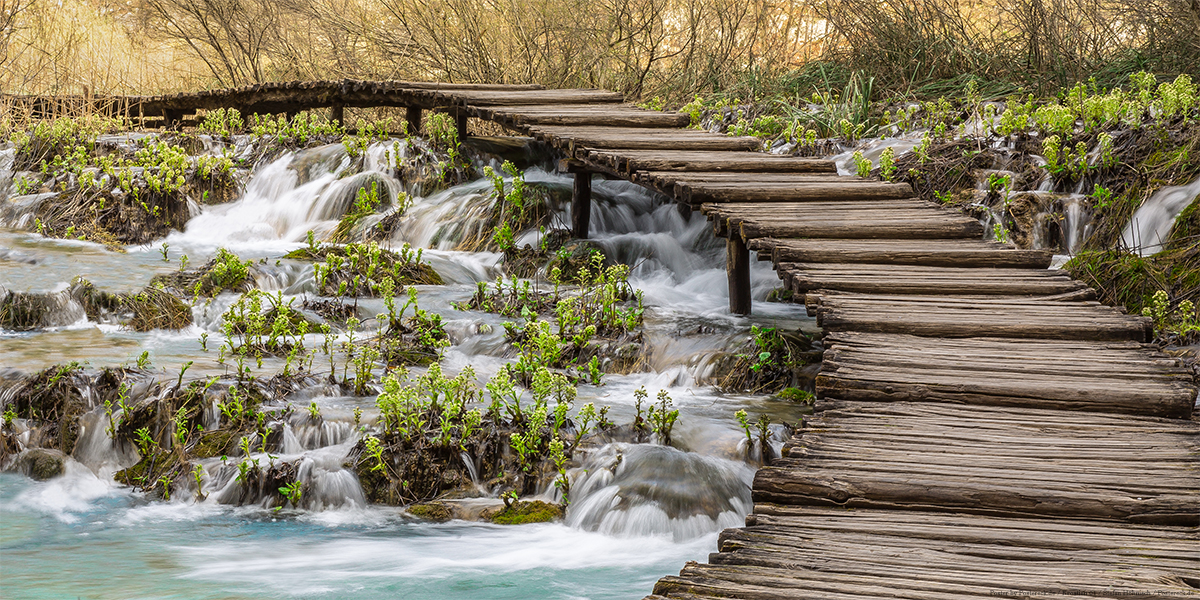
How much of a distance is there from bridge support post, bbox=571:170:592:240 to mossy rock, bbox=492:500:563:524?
4.74m

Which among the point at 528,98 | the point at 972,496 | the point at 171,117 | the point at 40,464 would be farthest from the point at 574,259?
the point at 171,117

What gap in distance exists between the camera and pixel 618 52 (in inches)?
547

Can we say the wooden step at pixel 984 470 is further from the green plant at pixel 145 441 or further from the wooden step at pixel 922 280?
the green plant at pixel 145 441

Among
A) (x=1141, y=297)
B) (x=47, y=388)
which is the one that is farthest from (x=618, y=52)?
(x=47, y=388)

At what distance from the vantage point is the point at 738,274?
7.22m

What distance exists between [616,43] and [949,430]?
34.0ft

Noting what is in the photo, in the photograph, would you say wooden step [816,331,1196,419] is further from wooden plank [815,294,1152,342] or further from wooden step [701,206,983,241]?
wooden step [701,206,983,241]

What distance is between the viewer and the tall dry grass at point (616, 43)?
33.4 feet

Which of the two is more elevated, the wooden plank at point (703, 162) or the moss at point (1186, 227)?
the wooden plank at point (703, 162)

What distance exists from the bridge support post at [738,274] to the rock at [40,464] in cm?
407

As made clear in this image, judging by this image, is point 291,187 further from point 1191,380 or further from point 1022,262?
point 1191,380

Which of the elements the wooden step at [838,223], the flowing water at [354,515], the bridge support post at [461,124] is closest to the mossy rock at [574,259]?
the flowing water at [354,515]

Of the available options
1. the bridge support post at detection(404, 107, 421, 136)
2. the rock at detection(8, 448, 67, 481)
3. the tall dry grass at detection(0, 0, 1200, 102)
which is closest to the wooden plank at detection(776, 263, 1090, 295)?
the rock at detection(8, 448, 67, 481)

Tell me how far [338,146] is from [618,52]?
4264 millimetres
